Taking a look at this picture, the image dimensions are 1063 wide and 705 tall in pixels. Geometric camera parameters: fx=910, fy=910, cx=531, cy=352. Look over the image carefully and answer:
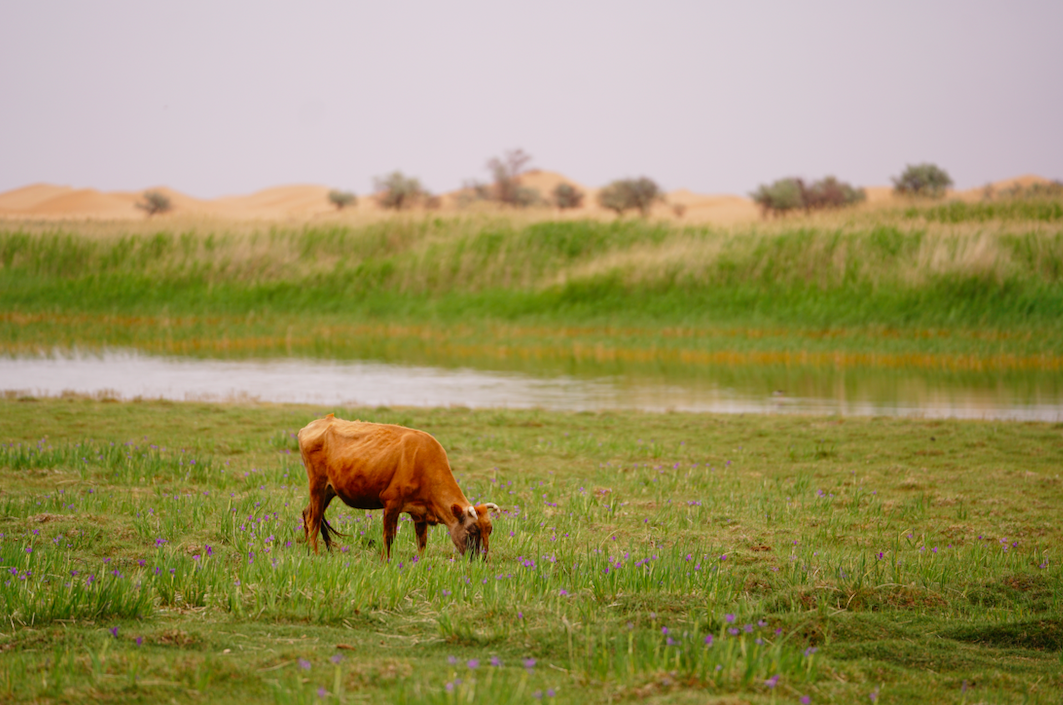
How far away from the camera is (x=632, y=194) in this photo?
84.1 m

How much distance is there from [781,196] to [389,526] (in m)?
68.7

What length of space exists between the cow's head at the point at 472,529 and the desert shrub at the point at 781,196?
66835 mm

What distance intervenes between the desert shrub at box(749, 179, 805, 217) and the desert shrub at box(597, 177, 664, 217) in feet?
41.8

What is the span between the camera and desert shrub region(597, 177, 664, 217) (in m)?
83.6

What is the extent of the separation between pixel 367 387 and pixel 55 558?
44.5ft

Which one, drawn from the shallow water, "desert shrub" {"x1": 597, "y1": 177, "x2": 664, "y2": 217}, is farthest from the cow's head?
"desert shrub" {"x1": 597, "y1": 177, "x2": 664, "y2": 217}

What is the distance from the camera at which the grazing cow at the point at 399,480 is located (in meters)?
7.59

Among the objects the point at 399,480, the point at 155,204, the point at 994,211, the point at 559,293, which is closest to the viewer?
the point at 399,480

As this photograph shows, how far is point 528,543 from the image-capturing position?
852 centimetres

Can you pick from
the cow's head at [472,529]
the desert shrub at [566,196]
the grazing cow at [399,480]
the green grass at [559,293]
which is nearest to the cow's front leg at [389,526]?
the grazing cow at [399,480]

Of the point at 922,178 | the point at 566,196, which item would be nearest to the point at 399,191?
the point at 566,196

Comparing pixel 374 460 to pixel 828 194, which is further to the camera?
pixel 828 194

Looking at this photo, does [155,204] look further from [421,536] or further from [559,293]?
[421,536]

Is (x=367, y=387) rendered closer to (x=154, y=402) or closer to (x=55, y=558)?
(x=154, y=402)
